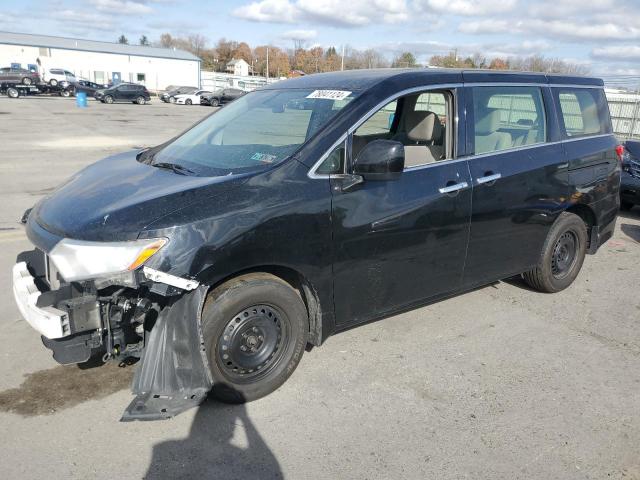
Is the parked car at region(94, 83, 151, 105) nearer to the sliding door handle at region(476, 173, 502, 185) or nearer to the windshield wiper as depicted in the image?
the windshield wiper

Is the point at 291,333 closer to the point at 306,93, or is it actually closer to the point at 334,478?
the point at 334,478

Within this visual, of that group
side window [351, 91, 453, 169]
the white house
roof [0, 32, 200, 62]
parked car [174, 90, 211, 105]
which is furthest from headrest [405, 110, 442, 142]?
the white house

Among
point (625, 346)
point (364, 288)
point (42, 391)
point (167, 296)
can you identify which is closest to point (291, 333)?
point (364, 288)

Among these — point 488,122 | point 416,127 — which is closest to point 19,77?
point 416,127

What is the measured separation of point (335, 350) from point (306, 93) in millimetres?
1963

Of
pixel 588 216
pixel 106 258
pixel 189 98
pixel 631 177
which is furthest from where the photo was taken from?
pixel 189 98

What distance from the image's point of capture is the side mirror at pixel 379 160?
3.43 metres

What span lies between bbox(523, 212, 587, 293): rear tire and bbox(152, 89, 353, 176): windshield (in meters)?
2.61

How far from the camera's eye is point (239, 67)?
374 ft

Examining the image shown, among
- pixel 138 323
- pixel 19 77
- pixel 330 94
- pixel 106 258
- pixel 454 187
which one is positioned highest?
pixel 19 77

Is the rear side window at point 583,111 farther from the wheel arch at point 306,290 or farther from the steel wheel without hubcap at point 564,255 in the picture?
the wheel arch at point 306,290

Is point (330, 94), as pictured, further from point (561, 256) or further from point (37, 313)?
point (561, 256)

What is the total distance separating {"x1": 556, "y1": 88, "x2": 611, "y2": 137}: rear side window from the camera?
506cm

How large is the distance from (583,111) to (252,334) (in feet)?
13.5
